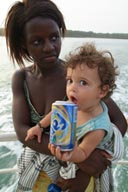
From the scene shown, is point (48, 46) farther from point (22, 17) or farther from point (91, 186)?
point (91, 186)

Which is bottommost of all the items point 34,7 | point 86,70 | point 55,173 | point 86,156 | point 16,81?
point 55,173

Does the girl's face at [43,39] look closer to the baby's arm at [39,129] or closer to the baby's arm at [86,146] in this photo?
the baby's arm at [39,129]

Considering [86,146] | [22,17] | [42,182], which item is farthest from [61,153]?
[22,17]

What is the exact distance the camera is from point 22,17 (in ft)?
3.55

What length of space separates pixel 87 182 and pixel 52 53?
412 mm

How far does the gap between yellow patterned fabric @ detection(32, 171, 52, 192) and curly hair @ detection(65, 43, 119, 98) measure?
1.17 ft

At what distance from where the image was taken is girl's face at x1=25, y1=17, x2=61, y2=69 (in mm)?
1032

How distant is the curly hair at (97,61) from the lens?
95 centimetres

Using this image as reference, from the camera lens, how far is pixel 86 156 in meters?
0.92

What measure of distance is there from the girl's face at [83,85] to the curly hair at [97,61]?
0.04 ft

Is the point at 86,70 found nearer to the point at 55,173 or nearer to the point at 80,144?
the point at 80,144

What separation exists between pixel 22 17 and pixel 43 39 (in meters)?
0.11

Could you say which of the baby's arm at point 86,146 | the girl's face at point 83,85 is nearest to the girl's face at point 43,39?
the girl's face at point 83,85

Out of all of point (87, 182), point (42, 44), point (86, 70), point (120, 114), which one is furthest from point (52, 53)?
point (87, 182)
